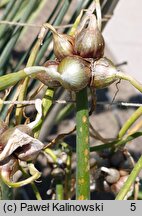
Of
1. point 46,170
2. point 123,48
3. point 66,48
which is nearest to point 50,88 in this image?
point 66,48

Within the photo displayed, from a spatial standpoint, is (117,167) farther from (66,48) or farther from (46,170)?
(46,170)

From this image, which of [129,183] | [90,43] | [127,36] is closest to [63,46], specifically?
[90,43]

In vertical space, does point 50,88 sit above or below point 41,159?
above

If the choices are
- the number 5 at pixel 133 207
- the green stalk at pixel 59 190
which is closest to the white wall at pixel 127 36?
the green stalk at pixel 59 190

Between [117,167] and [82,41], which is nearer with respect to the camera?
[82,41]

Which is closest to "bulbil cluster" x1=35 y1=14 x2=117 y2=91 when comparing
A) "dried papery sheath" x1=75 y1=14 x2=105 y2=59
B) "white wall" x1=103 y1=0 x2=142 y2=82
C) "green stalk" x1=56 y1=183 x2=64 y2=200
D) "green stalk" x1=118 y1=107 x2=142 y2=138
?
"dried papery sheath" x1=75 y1=14 x2=105 y2=59

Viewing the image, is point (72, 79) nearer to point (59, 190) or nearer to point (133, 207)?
point (133, 207)

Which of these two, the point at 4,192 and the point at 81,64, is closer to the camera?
the point at 81,64
